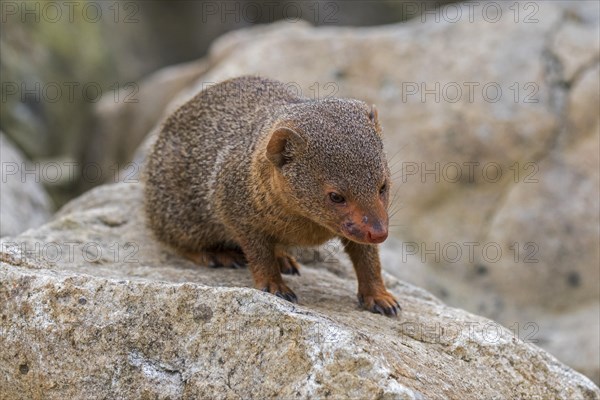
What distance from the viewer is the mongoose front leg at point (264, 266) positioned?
4716mm

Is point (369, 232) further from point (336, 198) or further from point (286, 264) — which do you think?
point (286, 264)

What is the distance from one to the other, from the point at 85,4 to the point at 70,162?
3.06 meters

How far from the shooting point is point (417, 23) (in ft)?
31.6

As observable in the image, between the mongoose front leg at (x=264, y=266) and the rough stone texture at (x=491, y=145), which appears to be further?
the rough stone texture at (x=491, y=145)

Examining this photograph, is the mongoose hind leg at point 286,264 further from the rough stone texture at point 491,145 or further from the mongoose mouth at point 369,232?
the rough stone texture at point 491,145

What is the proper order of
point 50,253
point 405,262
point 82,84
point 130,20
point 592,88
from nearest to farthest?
point 50,253, point 405,262, point 592,88, point 82,84, point 130,20

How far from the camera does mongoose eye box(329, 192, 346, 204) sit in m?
4.20

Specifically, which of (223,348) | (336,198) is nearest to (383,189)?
(336,198)

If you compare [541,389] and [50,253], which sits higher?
[50,253]

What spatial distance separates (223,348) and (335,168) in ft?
3.48

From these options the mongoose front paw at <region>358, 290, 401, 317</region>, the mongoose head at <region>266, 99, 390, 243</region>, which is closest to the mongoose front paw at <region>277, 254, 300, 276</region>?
the mongoose front paw at <region>358, 290, 401, 317</region>

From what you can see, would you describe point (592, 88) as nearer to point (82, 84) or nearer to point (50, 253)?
point (50, 253)

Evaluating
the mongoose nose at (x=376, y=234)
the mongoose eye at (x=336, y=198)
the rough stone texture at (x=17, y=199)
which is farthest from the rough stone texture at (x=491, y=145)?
the mongoose nose at (x=376, y=234)

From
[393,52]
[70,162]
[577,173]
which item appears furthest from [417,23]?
[70,162]
